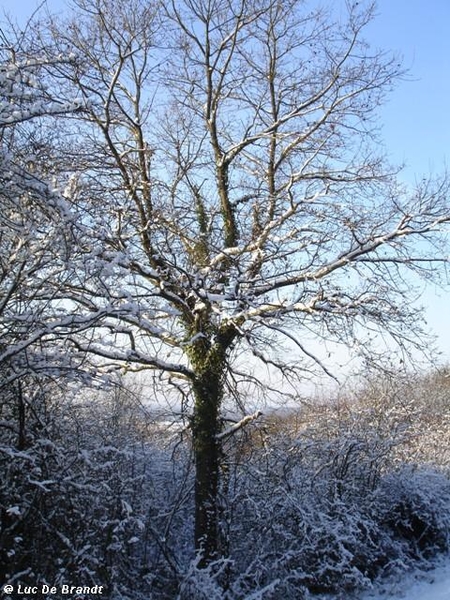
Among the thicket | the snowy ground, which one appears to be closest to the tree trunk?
the thicket

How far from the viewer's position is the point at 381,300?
26.4ft

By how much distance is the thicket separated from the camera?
5.47 m

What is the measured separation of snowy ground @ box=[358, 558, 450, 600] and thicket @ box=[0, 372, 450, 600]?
284 millimetres

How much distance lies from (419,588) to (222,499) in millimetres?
3337

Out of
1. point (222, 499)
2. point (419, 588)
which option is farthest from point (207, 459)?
point (419, 588)

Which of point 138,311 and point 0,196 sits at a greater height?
point 0,196

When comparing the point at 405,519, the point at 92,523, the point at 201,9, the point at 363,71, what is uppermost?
the point at 201,9

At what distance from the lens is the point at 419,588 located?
8180 millimetres

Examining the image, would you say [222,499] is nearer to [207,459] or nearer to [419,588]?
[207,459]

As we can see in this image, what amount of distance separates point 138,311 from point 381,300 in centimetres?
420

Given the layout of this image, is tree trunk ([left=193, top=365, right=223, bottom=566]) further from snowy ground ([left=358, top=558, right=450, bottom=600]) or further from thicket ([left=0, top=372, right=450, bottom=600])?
snowy ground ([left=358, top=558, right=450, bottom=600])

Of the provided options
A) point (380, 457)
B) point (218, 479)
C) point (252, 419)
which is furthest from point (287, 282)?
point (380, 457)

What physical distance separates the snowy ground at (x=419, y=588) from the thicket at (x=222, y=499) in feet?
0.93

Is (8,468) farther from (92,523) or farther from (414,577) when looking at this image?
(414,577)
